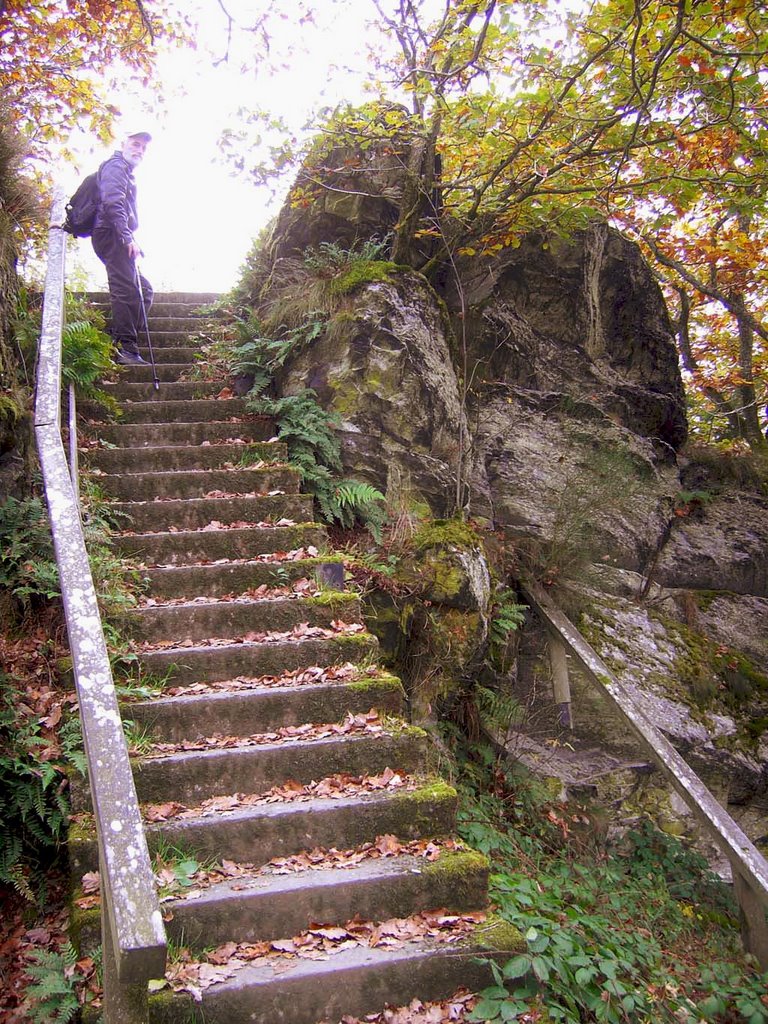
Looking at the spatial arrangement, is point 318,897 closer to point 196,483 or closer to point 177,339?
point 196,483

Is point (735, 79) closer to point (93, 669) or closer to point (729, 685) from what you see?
point (729, 685)

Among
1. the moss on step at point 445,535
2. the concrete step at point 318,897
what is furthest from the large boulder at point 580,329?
the concrete step at point 318,897

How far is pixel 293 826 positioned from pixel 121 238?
5944 millimetres

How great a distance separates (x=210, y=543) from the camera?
194 inches

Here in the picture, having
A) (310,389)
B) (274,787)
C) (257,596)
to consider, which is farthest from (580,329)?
(274,787)

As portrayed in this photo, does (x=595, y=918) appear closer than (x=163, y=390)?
Yes

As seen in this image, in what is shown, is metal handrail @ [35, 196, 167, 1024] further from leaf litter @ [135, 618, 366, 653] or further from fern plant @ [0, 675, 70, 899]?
leaf litter @ [135, 618, 366, 653]

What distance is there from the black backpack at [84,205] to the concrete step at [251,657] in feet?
16.4

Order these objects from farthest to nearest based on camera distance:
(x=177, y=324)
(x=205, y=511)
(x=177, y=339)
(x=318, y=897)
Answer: (x=177, y=324) < (x=177, y=339) < (x=205, y=511) < (x=318, y=897)

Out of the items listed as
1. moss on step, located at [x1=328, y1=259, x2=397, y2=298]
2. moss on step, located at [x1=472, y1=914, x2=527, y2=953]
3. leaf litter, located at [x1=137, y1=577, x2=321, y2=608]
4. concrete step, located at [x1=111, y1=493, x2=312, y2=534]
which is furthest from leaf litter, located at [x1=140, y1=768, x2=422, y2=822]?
moss on step, located at [x1=328, y1=259, x2=397, y2=298]

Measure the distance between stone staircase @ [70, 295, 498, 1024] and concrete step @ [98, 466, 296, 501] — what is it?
0.02 m

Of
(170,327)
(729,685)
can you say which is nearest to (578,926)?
(729,685)

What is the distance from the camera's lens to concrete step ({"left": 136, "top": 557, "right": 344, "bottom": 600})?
15.0 feet

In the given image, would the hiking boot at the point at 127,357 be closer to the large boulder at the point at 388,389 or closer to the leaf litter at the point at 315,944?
the large boulder at the point at 388,389
